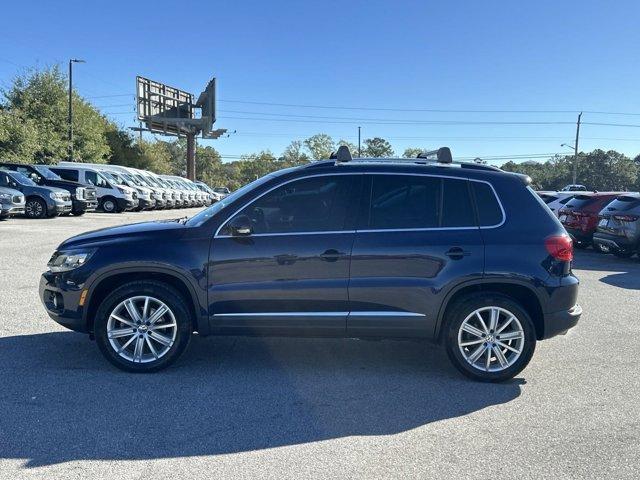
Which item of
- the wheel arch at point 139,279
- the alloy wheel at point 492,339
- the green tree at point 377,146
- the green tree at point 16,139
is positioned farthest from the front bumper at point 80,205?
the green tree at point 377,146

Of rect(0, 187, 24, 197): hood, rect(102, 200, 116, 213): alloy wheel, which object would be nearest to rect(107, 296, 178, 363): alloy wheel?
rect(0, 187, 24, 197): hood

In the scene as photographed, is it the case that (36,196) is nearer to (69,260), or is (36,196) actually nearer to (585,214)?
(69,260)

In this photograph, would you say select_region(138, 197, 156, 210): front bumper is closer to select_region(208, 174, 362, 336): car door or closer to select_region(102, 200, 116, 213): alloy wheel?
select_region(102, 200, 116, 213): alloy wheel

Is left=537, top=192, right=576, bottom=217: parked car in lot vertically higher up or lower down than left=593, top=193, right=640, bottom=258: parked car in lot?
higher up

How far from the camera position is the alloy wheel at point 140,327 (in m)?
4.49

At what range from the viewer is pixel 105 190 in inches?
926

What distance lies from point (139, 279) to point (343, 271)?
5.78ft

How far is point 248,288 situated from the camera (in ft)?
14.5

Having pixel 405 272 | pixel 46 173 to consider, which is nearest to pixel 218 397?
pixel 405 272

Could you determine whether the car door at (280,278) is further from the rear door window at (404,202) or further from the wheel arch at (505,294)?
the wheel arch at (505,294)

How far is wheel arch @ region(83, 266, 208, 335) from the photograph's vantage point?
174 inches

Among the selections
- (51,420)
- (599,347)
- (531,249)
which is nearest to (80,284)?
(51,420)

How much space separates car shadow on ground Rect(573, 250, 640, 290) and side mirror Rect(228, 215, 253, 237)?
7529 millimetres

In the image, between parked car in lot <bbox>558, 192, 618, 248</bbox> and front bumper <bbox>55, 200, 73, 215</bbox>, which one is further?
front bumper <bbox>55, 200, 73, 215</bbox>
